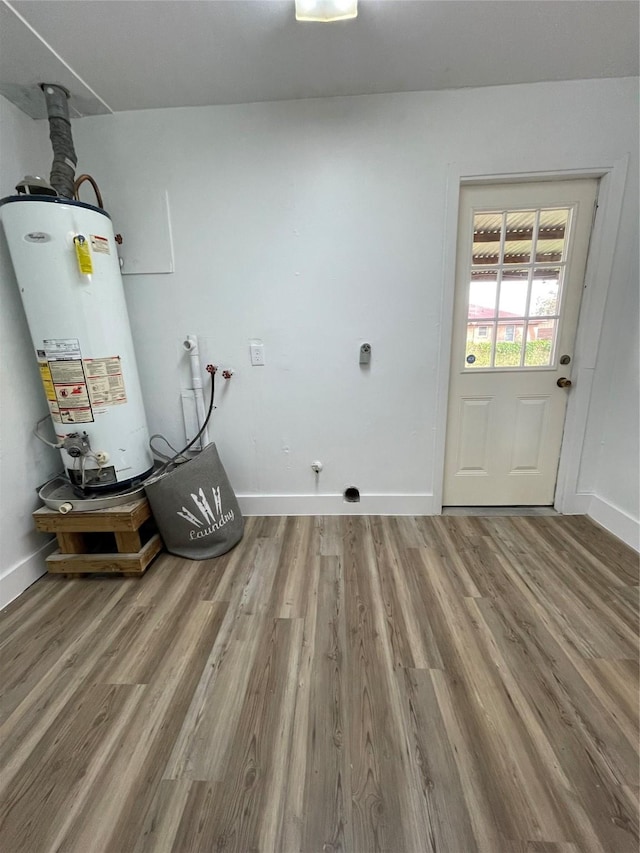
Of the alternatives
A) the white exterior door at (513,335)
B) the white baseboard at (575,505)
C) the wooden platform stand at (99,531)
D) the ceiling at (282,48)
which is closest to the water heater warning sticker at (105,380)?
the wooden platform stand at (99,531)

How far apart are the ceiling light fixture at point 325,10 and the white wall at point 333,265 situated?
0.50 m

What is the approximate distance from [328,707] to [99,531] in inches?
54.0

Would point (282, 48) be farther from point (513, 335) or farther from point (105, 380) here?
point (513, 335)

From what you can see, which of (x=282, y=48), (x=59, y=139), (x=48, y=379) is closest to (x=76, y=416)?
(x=48, y=379)

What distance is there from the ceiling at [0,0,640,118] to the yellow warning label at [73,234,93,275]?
2.65 feet

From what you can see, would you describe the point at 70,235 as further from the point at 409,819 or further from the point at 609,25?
the point at 609,25

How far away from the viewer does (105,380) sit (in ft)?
5.14

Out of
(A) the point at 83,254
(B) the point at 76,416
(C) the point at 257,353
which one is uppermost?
(A) the point at 83,254

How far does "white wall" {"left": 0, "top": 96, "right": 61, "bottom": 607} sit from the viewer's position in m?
1.59

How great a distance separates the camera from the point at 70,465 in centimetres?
162

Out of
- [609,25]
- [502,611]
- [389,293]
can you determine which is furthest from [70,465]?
[609,25]

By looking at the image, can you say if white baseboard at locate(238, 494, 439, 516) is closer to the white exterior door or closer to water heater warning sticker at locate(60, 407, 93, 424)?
the white exterior door

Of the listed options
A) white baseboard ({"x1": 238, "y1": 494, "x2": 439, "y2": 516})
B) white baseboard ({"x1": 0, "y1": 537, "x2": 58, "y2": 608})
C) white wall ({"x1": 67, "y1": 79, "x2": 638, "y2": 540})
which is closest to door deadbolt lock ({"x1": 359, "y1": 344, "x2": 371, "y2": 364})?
white wall ({"x1": 67, "y1": 79, "x2": 638, "y2": 540})

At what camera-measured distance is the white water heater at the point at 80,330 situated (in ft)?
4.56
